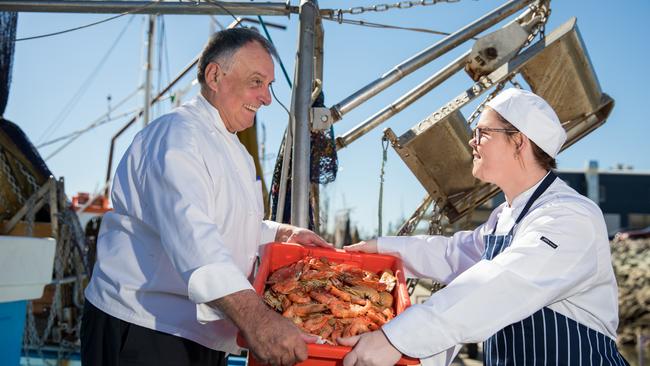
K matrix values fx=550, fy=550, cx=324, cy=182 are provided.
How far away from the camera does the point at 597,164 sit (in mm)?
35969

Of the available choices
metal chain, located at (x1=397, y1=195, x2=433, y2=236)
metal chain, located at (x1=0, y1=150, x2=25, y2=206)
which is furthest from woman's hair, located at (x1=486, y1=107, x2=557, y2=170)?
metal chain, located at (x1=0, y1=150, x2=25, y2=206)

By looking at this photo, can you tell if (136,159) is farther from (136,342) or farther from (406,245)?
(406,245)

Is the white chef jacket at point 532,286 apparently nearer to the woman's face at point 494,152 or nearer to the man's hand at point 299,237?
the woman's face at point 494,152

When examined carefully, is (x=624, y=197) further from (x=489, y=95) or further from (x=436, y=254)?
(x=436, y=254)

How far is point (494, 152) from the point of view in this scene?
2.21m

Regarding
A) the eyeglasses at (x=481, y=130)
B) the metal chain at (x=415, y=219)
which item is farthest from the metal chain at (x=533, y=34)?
the eyeglasses at (x=481, y=130)

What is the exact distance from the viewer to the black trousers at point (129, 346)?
196 cm

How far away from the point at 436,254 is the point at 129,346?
5.03 ft

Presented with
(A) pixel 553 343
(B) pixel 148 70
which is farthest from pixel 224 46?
(B) pixel 148 70

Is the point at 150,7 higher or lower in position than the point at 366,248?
higher

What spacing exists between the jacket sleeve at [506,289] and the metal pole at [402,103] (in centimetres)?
240

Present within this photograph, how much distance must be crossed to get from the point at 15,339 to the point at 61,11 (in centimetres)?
203

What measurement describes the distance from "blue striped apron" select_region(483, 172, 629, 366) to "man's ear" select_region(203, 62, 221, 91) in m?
1.48

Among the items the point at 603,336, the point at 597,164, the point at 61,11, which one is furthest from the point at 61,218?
the point at 597,164
